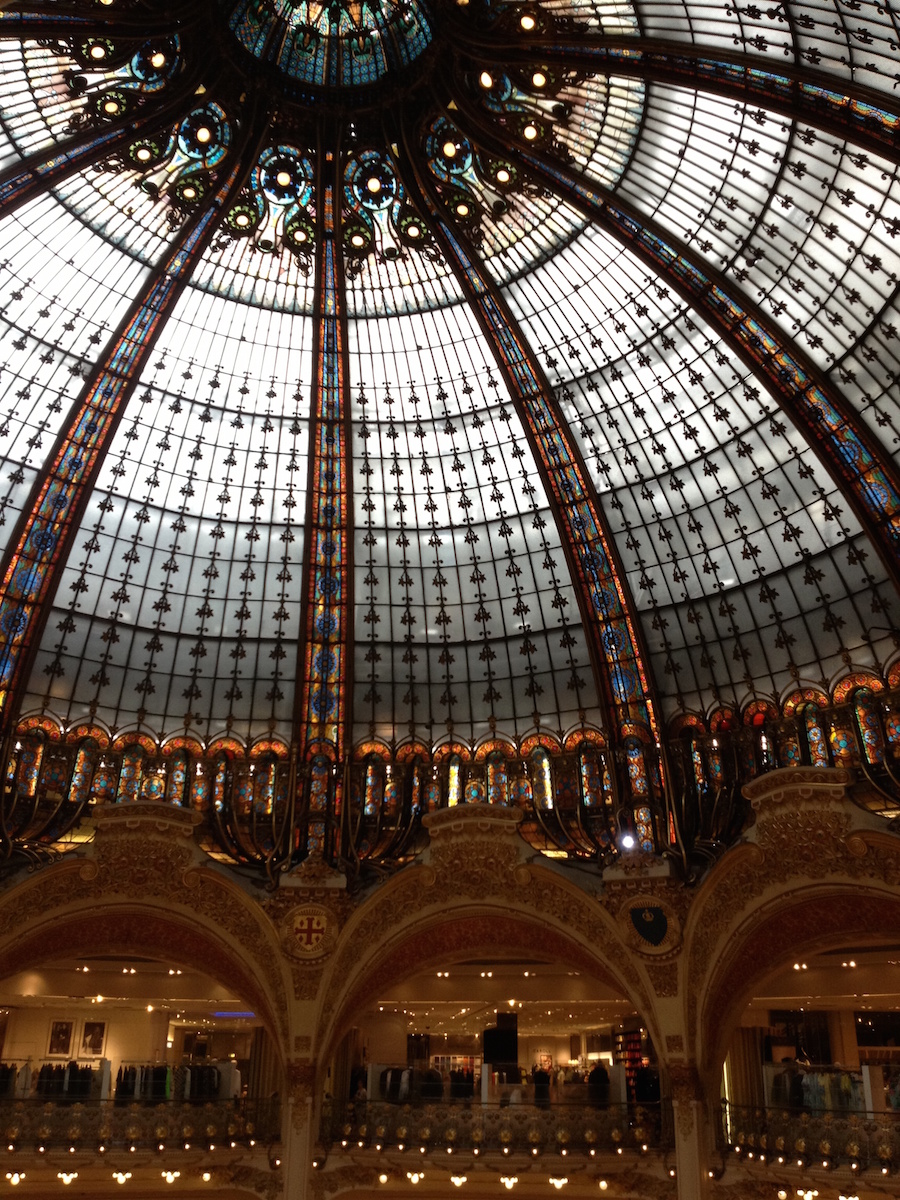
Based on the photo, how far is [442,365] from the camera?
29.4m

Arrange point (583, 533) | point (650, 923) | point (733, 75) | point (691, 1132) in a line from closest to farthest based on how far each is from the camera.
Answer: point (733, 75)
point (691, 1132)
point (650, 923)
point (583, 533)

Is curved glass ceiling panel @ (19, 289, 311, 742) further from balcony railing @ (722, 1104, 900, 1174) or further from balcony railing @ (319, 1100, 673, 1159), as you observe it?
balcony railing @ (722, 1104, 900, 1174)

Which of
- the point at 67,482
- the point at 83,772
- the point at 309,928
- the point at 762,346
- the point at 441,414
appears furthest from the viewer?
the point at 441,414

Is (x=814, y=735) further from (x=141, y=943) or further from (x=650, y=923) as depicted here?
(x=141, y=943)

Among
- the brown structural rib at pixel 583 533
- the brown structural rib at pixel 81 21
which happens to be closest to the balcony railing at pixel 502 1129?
the brown structural rib at pixel 583 533

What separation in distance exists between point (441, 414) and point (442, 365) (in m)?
1.40

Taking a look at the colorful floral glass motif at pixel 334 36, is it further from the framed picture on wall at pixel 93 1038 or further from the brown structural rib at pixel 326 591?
the framed picture on wall at pixel 93 1038

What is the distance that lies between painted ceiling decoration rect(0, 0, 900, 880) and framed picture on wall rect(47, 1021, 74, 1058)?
441 inches

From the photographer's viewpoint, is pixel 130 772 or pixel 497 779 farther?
pixel 497 779

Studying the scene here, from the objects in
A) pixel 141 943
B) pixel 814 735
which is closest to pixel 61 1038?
pixel 141 943

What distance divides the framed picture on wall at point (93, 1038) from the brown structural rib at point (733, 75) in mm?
31881

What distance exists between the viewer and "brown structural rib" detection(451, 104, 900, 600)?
963 inches

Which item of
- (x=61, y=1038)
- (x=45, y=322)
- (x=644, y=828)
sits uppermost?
(x=45, y=322)

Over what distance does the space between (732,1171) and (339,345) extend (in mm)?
23047
